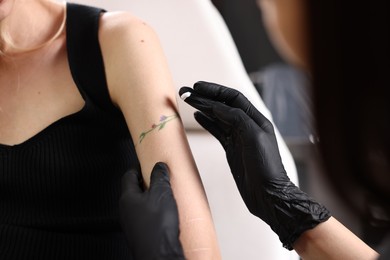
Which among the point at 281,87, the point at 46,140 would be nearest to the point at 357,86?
the point at 46,140

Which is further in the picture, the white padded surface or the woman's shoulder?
the white padded surface

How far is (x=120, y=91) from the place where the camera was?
1312 mm

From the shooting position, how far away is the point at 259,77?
2.75m

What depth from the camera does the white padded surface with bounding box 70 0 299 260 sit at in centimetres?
147

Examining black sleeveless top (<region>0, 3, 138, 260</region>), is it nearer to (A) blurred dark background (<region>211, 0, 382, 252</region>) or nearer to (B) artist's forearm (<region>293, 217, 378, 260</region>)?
(B) artist's forearm (<region>293, 217, 378, 260</region>)

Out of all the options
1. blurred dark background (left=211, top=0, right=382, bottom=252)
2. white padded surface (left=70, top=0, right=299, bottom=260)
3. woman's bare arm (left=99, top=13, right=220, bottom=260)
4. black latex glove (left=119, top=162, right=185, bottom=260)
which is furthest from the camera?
blurred dark background (left=211, top=0, right=382, bottom=252)

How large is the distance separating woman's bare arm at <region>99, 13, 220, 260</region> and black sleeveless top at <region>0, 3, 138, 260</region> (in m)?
0.04

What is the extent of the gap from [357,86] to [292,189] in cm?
71

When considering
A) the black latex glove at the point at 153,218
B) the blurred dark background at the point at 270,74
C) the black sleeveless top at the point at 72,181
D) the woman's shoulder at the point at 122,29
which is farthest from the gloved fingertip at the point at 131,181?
the blurred dark background at the point at 270,74

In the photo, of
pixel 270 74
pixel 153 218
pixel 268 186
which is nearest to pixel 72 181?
pixel 153 218

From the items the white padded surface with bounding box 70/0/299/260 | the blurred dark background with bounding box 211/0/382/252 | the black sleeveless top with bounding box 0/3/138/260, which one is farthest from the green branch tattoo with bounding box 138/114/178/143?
the blurred dark background with bounding box 211/0/382/252

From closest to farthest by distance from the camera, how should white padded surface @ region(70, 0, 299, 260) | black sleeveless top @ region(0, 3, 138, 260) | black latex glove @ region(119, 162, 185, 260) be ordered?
black latex glove @ region(119, 162, 185, 260), black sleeveless top @ region(0, 3, 138, 260), white padded surface @ region(70, 0, 299, 260)

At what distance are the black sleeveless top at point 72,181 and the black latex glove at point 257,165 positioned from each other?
0.69 feet

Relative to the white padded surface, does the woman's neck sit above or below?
above
